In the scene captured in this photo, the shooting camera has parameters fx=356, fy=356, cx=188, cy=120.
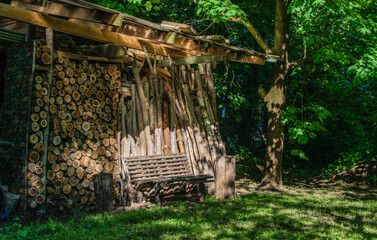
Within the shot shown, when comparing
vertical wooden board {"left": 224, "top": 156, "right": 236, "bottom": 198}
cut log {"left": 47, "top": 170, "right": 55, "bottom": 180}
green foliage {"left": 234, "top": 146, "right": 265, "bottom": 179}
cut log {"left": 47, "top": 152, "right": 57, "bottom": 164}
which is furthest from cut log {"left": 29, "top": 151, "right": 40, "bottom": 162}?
green foliage {"left": 234, "top": 146, "right": 265, "bottom": 179}

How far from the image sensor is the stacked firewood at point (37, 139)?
19.2ft

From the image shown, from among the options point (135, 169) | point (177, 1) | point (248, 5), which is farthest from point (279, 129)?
point (177, 1)

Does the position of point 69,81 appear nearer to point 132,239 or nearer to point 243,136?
point 132,239

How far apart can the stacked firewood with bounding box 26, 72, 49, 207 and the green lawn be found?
0.67m

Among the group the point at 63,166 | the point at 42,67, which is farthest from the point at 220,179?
the point at 42,67

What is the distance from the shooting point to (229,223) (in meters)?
5.67

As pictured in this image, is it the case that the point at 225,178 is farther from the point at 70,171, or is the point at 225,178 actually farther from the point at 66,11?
the point at 66,11

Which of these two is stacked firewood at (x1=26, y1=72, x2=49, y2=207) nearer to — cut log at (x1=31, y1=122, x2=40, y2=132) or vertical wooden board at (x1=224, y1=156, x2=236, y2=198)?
cut log at (x1=31, y1=122, x2=40, y2=132)

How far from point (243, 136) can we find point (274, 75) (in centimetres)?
606

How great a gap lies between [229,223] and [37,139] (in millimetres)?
3462

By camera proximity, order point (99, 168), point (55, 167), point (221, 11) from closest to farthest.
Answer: point (55, 167) → point (99, 168) → point (221, 11)

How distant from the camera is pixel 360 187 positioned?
9.90m

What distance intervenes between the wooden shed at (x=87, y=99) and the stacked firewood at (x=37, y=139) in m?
0.02

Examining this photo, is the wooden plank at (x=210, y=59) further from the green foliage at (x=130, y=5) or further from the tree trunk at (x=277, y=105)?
the green foliage at (x=130, y=5)
